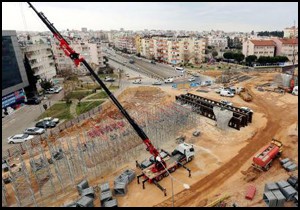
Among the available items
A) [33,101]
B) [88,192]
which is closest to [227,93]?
[88,192]

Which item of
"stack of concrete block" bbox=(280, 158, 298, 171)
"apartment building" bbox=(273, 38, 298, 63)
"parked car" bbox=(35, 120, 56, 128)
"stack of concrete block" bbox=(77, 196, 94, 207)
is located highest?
"apartment building" bbox=(273, 38, 298, 63)

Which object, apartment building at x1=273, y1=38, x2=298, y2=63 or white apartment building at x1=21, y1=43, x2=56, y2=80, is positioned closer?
white apartment building at x1=21, y1=43, x2=56, y2=80

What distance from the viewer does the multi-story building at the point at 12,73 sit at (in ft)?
128

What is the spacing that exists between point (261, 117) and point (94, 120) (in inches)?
919

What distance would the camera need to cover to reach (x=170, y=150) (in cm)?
2477

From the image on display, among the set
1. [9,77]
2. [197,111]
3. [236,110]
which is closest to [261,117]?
[236,110]

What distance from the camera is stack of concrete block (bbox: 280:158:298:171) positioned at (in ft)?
66.0

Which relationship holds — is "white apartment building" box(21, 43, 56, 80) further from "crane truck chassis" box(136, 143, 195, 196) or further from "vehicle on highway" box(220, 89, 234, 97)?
"crane truck chassis" box(136, 143, 195, 196)

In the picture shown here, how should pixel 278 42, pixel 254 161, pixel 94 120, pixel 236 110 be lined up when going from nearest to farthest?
pixel 254 161 < pixel 236 110 < pixel 94 120 < pixel 278 42

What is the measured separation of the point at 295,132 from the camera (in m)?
27.0

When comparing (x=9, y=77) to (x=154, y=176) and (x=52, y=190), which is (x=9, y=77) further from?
(x=154, y=176)

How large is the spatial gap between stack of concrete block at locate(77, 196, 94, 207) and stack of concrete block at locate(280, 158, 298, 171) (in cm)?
1644

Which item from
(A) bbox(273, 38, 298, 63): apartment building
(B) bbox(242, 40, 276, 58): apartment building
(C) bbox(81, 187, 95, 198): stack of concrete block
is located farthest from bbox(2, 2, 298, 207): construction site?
(A) bbox(273, 38, 298, 63): apartment building

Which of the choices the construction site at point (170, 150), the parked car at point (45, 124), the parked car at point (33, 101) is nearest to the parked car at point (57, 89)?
the parked car at point (33, 101)
